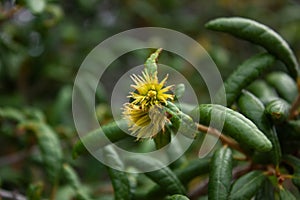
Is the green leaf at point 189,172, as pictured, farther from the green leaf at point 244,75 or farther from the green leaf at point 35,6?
the green leaf at point 35,6

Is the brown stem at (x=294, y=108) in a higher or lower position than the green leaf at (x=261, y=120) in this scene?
higher

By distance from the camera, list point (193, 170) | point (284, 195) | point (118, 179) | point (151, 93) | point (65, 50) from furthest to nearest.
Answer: point (65, 50) → point (193, 170) → point (118, 179) → point (284, 195) → point (151, 93)

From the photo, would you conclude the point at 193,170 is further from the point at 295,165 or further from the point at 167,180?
the point at 295,165

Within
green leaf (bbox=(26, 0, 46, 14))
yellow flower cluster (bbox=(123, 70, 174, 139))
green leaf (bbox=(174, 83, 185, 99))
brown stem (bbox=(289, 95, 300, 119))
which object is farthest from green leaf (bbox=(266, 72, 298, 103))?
green leaf (bbox=(26, 0, 46, 14))

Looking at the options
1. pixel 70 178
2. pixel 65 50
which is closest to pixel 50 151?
pixel 70 178

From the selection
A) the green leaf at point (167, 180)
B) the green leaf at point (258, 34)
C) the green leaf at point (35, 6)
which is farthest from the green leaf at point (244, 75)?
the green leaf at point (35, 6)

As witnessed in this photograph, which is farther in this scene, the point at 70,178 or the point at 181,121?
the point at 70,178
